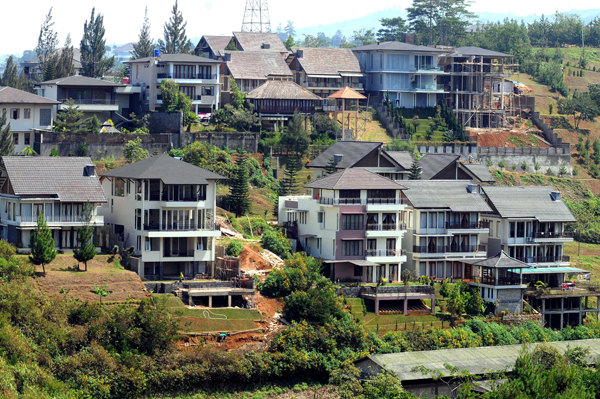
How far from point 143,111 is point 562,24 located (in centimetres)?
8639

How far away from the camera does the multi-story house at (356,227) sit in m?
72.7

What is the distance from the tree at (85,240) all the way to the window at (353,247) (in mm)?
16553

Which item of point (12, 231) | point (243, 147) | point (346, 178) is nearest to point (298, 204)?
point (346, 178)

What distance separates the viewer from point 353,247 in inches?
2874

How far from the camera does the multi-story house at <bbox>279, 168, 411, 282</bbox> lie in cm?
7269

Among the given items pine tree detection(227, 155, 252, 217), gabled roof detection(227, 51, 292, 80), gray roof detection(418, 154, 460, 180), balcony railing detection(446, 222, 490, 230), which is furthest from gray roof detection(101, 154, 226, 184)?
gabled roof detection(227, 51, 292, 80)

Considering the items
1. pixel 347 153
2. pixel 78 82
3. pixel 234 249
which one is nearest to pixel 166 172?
pixel 234 249

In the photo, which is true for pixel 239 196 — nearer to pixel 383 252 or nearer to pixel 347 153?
pixel 347 153

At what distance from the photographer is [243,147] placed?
9044cm

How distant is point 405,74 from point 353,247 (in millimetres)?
40506

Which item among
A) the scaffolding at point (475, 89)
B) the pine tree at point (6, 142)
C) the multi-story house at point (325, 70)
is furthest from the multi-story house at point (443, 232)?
the scaffolding at point (475, 89)

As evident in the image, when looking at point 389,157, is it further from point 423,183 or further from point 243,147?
point 243,147

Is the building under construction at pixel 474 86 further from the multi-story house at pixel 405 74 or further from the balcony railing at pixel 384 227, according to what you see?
the balcony railing at pixel 384 227

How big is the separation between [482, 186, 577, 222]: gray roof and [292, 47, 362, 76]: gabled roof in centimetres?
3233
